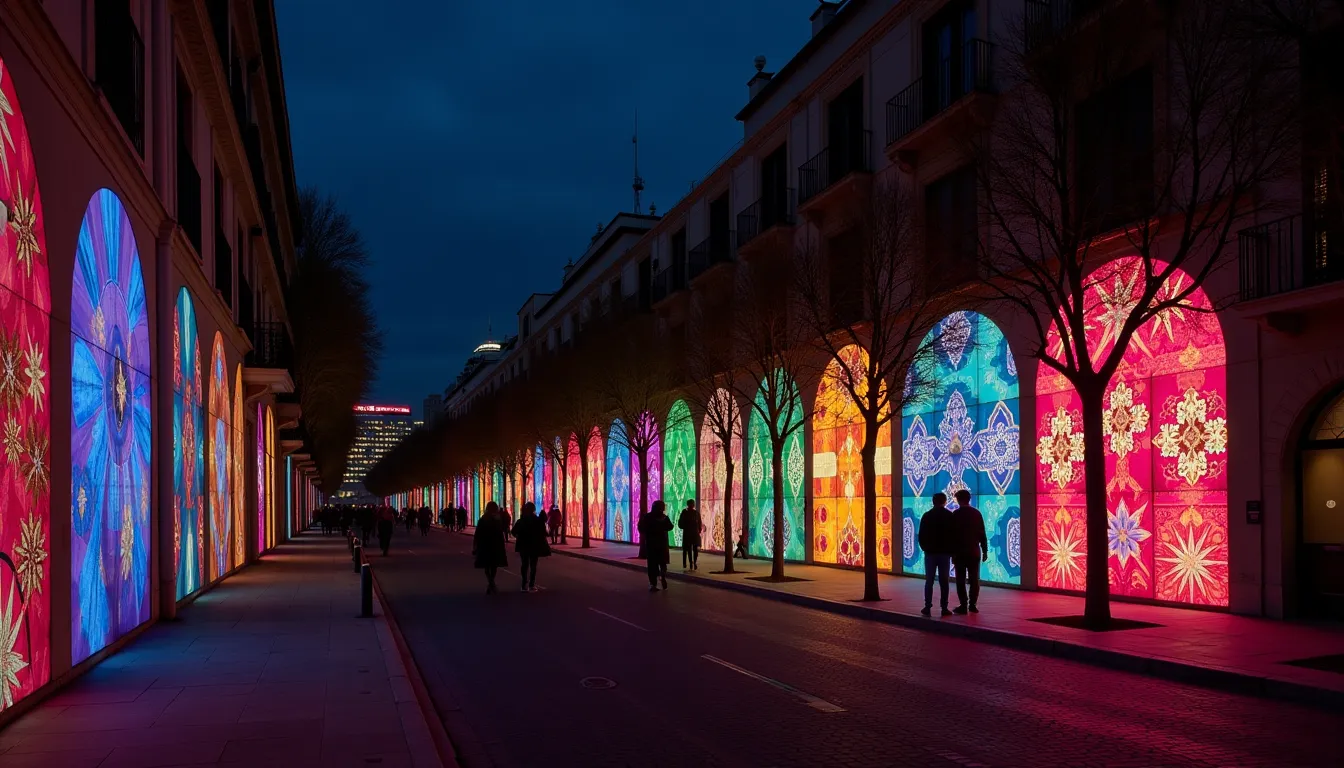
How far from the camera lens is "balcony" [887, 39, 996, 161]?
20438 millimetres

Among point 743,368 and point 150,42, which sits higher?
point 150,42

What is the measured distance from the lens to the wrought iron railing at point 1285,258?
45.3 feet

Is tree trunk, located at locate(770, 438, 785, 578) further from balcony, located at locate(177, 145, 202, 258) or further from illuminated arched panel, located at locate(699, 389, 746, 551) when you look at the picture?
balcony, located at locate(177, 145, 202, 258)

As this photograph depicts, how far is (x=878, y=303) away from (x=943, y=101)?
18.3 ft

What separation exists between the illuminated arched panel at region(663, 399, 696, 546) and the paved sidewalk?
2273 centimetres

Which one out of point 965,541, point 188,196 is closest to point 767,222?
point 965,541

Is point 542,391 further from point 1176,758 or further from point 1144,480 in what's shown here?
A: point 1176,758

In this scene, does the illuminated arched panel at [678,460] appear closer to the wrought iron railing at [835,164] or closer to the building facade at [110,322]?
the wrought iron railing at [835,164]

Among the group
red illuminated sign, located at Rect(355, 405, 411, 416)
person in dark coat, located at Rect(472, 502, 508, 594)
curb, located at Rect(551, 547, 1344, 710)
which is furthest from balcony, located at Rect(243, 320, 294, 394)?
red illuminated sign, located at Rect(355, 405, 411, 416)

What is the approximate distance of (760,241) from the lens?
29.4 meters

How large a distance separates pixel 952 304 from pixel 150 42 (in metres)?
15.2

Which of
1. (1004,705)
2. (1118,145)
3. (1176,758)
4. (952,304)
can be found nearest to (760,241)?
(952,304)

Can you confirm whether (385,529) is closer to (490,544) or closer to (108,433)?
(490,544)

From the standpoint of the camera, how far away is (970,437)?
70.8 feet
